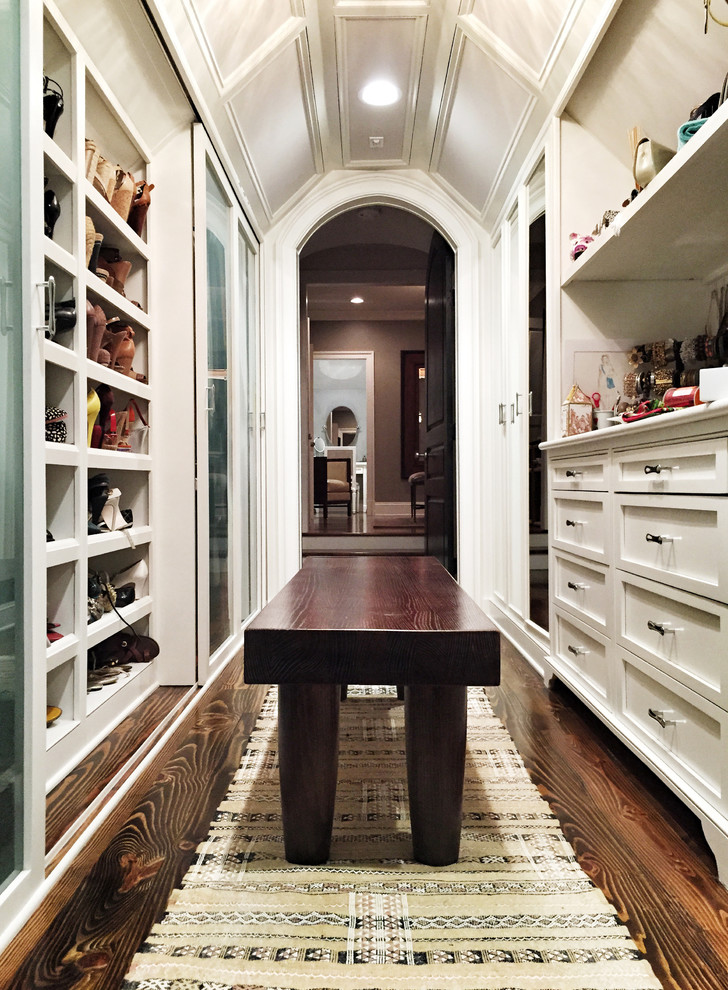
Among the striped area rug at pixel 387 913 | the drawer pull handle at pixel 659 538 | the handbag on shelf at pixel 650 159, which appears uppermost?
the handbag on shelf at pixel 650 159

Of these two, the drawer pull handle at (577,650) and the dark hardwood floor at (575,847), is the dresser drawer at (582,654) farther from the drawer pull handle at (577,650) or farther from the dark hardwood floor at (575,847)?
the dark hardwood floor at (575,847)

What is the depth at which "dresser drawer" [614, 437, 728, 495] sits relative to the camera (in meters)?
1.26

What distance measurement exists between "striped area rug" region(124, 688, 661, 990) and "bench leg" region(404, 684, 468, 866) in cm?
6

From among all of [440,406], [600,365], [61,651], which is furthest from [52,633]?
[440,406]

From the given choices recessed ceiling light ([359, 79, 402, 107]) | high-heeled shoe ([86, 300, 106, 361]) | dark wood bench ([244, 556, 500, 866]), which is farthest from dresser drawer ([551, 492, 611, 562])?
recessed ceiling light ([359, 79, 402, 107])

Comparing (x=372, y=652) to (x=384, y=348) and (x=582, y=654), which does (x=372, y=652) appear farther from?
(x=384, y=348)

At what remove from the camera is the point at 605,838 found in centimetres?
137

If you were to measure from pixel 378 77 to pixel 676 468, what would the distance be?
2.55 meters

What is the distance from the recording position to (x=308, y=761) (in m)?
1.25

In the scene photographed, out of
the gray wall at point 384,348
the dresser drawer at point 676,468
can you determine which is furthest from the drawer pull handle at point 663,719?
the gray wall at point 384,348

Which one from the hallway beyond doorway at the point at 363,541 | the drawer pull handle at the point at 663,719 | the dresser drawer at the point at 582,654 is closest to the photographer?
the drawer pull handle at the point at 663,719

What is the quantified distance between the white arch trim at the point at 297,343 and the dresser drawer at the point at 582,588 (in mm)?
1571

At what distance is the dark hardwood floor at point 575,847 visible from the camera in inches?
39.7

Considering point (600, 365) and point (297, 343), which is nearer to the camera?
point (600, 365)
